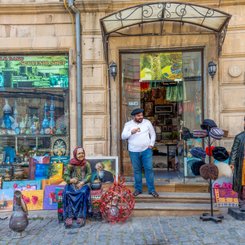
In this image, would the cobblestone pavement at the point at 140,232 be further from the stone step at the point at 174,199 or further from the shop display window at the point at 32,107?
the shop display window at the point at 32,107

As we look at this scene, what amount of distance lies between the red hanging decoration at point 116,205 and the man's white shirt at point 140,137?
1158mm

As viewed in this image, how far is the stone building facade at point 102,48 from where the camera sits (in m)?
7.89

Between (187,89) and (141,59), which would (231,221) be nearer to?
(187,89)

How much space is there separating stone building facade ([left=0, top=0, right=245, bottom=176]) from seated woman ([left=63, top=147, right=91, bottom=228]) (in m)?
1.66

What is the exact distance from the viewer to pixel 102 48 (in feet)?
26.8

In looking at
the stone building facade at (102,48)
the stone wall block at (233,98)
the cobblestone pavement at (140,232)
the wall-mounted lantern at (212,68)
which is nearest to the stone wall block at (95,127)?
the stone building facade at (102,48)

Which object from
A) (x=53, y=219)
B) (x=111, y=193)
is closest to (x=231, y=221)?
(x=111, y=193)

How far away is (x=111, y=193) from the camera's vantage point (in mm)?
6273

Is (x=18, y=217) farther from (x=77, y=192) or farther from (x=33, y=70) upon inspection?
(x=33, y=70)

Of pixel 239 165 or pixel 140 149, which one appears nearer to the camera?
pixel 239 165

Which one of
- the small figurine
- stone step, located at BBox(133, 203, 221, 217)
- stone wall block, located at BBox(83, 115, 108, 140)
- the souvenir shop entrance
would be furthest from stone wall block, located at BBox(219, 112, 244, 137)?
the small figurine

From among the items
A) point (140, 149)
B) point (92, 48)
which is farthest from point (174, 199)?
point (92, 48)

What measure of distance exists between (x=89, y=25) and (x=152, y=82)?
2.12m

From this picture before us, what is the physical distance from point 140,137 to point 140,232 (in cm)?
206
